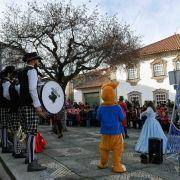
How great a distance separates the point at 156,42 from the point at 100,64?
74.4 ft

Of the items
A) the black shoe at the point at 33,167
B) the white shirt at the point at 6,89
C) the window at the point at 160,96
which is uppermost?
the window at the point at 160,96

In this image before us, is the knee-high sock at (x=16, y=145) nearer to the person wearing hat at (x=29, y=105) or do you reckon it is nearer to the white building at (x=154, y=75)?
the person wearing hat at (x=29, y=105)

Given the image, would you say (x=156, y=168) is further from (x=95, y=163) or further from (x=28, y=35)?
(x=28, y=35)

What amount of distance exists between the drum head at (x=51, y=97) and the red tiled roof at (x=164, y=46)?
29.5 metres

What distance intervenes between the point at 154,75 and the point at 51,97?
31719mm

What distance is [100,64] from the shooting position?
1891 centimetres

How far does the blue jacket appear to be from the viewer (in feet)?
23.3

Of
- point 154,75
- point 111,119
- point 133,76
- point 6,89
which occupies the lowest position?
point 111,119

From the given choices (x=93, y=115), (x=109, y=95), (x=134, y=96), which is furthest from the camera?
(x=134, y=96)

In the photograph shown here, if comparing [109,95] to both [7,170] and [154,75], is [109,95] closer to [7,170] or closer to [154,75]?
[7,170]

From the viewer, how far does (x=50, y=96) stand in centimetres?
685

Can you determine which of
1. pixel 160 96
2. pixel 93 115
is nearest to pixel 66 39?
pixel 93 115

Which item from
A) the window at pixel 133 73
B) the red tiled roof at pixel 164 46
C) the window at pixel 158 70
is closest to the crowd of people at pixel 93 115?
the red tiled roof at pixel 164 46

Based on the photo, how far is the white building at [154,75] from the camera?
119 ft
